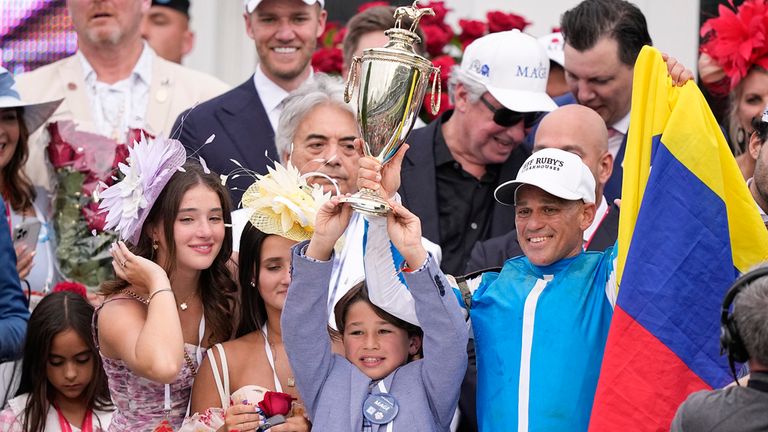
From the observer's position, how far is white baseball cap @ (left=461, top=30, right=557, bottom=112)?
6.65 metres

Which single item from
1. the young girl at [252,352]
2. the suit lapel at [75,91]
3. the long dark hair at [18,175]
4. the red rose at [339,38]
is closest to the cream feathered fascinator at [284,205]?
the young girl at [252,352]

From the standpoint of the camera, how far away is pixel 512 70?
6688mm

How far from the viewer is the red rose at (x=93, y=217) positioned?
7008mm

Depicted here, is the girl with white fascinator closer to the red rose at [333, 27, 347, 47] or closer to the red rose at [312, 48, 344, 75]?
the red rose at [312, 48, 344, 75]

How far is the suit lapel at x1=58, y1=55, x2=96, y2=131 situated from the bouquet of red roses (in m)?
0.59

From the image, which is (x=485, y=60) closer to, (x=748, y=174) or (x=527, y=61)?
(x=527, y=61)

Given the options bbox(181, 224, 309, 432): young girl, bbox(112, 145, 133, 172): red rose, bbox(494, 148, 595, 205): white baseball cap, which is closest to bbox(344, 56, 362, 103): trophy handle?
bbox(494, 148, 595, 205): white baseball cap

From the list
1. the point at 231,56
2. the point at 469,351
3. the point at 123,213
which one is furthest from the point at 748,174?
the point at 231,56

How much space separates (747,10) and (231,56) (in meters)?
6.02

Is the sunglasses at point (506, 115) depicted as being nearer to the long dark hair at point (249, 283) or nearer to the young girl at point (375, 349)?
the long dark hair at point (249, 283)

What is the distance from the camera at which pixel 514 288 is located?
5.27m

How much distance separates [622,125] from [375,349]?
2284mm

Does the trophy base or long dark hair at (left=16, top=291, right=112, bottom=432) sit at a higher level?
the trophy base

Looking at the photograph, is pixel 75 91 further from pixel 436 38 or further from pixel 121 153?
pixel 436 38
